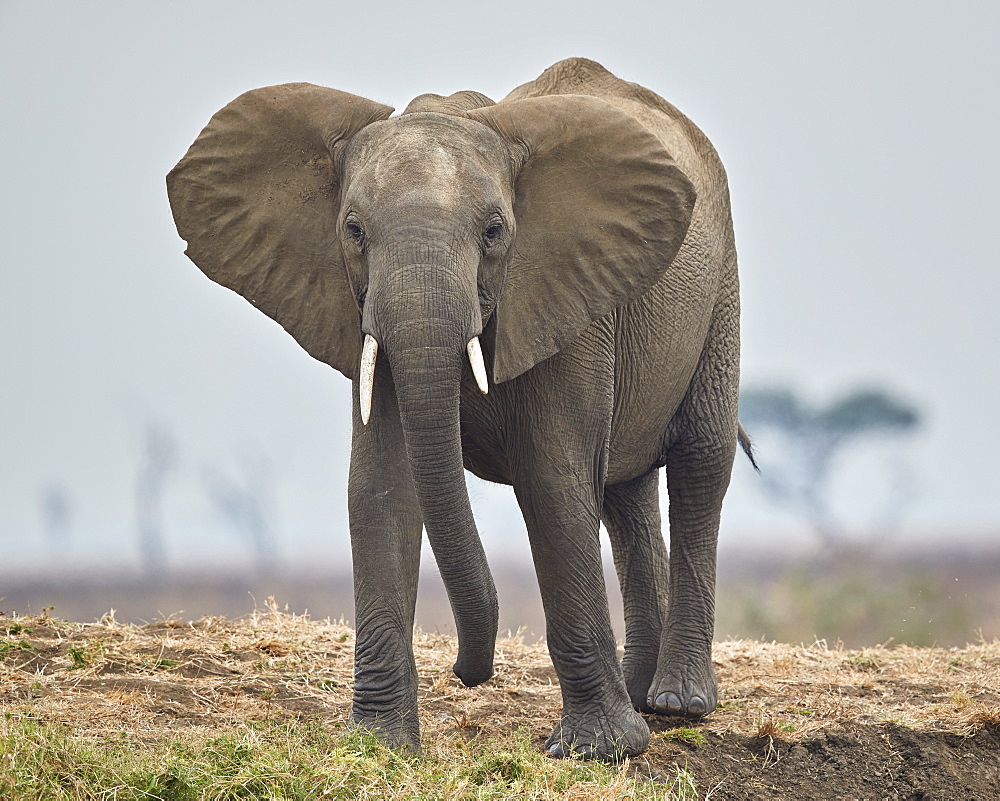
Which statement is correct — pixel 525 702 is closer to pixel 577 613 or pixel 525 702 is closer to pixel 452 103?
pixel 577 613

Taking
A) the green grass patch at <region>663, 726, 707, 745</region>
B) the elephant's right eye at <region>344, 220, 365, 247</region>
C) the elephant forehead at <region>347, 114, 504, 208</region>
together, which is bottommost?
the green grass patch at <region>663, 726, 707, 745</region>

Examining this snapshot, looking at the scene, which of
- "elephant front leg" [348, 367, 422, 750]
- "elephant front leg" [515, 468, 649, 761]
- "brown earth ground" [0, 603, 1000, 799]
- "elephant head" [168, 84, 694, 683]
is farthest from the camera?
"brown earth ground" [0, 603, 1000, 799]

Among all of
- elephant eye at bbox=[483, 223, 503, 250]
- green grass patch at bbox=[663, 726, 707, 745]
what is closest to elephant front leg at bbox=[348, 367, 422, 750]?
elephant eye at bbox=[483, 223, 503, 250]

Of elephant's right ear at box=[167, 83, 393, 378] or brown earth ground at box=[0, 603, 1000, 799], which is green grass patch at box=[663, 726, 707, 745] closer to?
brown earth ground at box=[0, 603, 1000, 799]

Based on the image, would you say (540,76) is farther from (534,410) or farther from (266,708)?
(266,708)

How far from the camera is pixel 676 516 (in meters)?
7.43

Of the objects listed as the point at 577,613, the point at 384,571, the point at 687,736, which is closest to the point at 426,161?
the point at 384,571

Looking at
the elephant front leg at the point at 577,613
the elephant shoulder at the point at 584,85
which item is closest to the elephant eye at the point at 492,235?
the elephant front leg at the point at 577,613

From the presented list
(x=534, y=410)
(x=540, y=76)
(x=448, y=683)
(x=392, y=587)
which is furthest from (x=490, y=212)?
(x=448, y=683)

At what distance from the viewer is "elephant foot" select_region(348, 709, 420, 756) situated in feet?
17.3

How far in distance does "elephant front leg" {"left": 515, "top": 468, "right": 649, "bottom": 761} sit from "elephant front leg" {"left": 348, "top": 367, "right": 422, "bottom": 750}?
55cm

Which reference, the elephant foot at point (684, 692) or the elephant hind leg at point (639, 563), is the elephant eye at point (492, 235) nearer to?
the elephant foot at point (684, 692)

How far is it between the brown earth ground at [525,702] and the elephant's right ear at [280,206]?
1.76m

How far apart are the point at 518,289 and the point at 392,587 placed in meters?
1.29
